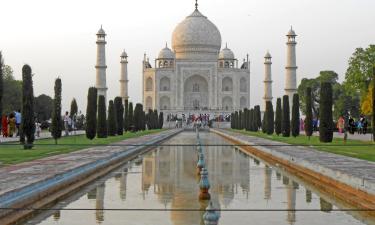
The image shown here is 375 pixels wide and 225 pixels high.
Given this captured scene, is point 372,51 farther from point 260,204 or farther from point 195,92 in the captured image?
point 195,92

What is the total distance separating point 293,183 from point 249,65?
50660mm

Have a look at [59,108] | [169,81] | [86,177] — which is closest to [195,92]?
[169,81]

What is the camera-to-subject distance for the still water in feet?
16.1

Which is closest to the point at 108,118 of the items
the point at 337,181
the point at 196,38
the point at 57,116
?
the point at 57,116

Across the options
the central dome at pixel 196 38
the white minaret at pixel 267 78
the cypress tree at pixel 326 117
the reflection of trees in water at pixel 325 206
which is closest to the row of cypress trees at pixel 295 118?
the cypress tree at pixel 326 117

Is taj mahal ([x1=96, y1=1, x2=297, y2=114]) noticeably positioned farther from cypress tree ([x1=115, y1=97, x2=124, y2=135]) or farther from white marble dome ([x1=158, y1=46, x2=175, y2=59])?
cypress tree ([x1=115, y1=97, x2=124, y2=135])

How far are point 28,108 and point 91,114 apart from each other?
5177 mm

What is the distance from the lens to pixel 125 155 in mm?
12156

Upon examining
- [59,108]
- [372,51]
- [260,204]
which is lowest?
[260,204]

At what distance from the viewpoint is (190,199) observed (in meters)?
6.07

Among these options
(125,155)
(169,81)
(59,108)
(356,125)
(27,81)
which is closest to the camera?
(125,155)

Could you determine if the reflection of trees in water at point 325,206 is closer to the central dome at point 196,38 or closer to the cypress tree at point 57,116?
the cypress tree at point 57,116

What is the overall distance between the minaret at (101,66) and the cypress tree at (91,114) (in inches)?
796

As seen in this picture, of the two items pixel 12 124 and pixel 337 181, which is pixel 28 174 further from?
pixel 12 124
